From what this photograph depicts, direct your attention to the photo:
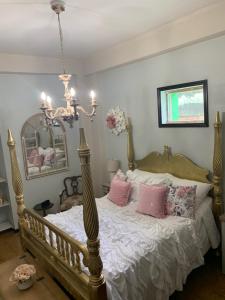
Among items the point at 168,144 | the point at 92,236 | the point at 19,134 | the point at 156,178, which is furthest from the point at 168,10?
the point at 19,134

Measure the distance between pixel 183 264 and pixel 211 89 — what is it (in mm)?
1874

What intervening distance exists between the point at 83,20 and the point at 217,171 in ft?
7.09

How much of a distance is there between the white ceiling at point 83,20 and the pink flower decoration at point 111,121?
113 cm

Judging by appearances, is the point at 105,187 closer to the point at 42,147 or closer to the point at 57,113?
the point at 42,147

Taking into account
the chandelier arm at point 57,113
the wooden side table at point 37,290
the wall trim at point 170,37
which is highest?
the wall trim at point 170,37

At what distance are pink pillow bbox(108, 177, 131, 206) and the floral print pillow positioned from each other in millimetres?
617

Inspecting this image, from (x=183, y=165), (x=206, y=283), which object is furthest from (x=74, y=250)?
(x=183, y=165)

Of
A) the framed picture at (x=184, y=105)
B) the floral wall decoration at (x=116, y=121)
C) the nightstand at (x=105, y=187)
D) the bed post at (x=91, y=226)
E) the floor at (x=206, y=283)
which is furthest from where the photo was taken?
the nightstand at (x=105, y=187)

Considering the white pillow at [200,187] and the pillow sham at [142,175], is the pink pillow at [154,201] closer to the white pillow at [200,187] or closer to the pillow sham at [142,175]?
the white pillow at [200,187]

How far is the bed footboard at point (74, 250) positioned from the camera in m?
1.65

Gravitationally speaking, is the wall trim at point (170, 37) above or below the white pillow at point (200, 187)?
above

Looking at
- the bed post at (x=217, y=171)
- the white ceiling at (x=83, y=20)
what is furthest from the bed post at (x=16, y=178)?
the bed post at (x=217, y=171)

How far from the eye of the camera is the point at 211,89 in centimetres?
279

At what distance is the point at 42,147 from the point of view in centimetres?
415
